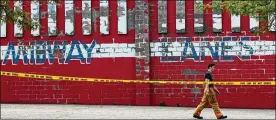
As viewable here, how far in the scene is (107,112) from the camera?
55.5ft

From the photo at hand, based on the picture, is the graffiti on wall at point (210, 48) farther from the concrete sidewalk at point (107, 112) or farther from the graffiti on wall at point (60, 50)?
the concrete sidewalk at point (107, 112)

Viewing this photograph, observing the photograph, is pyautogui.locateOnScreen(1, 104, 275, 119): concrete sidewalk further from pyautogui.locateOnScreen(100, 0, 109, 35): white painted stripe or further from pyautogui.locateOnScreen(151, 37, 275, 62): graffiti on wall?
pyautogui.locateOnScreen(100, 0, 109, 35): white painted stripe

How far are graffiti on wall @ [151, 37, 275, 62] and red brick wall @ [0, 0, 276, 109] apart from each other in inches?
6.8

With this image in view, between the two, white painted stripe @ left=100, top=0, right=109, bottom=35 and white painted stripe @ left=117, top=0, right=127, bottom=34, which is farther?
white painted stripe @ left=100, top=0, right=109, bottom=35

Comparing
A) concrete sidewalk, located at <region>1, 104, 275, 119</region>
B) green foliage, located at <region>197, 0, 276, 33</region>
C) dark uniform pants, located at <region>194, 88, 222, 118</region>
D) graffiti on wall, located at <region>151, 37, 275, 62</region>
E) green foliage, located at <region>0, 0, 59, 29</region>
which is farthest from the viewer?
graffiti on wall, located at <region>151, 37, 275, 62</region>

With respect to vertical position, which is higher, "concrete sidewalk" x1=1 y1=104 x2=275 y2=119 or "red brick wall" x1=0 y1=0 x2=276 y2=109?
"red brick wall" x1=0 y1=0 x2=276 y2=109

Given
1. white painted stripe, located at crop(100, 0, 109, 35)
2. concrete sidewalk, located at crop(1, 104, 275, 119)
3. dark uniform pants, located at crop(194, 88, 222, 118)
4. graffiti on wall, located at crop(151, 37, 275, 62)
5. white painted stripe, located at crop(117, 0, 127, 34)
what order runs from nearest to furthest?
dark uniform pants, located at crop(194, 88, 222, 118)
concrete sidewalk, located at crop(1, 104, 275, 119)
graffiti on wall, located at crop(151, 37, 275, 62)
white painted stripe, located at crop(117, 0, 127, 34)
white painted stripe, located at crop(100, 0, 109, 35)

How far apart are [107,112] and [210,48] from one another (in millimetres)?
4567

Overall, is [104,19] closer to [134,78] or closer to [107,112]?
[134,78]

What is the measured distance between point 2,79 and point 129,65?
190 inches

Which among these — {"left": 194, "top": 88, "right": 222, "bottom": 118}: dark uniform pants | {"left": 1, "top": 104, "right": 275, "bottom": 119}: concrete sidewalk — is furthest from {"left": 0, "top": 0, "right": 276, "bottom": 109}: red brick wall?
{"left": 194, "top": 88, "right": 222, "bottom": 118}: dark uniform pants

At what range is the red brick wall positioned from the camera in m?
19.0

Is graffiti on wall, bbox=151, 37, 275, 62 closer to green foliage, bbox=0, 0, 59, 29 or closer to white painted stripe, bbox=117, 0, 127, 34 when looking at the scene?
white painted stripe, bbox=117, 0, 127, 34

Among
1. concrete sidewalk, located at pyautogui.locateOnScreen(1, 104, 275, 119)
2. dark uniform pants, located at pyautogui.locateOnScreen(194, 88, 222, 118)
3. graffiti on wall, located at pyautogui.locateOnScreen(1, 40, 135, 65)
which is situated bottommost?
concrete sidewalk, located at pyautogui.locateOnScreen(1, 104, 275, 119)
